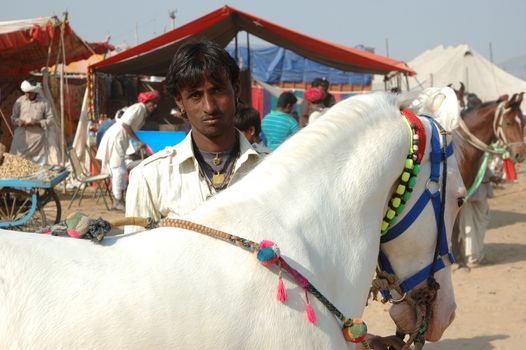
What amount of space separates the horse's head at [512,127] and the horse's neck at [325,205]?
6.02m

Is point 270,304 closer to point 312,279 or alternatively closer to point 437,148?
point 312,279

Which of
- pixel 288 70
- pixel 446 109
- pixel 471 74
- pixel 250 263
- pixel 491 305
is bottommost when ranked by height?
pixel 471 74

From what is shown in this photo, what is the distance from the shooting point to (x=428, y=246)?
2018 mm

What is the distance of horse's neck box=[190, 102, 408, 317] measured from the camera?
1650 millimetres

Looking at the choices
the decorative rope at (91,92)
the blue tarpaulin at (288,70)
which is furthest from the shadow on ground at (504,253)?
the blue tarpaulin at (288,70)

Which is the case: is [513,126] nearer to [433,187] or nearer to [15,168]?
[433,187]

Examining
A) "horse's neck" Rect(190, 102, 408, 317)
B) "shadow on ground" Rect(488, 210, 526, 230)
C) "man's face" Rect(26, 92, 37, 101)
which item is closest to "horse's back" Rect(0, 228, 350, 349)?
"horse's neck" Rect(190, 102, 408, 317)

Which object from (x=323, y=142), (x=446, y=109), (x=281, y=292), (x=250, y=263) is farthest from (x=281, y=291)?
(x=446, y=109)

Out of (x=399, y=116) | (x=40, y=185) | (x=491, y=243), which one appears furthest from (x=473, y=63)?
(x=399, y=116)

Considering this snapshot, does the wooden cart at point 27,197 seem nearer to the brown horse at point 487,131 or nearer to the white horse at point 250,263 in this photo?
the brown horse at point 487,131

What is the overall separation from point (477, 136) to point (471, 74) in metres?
21.5

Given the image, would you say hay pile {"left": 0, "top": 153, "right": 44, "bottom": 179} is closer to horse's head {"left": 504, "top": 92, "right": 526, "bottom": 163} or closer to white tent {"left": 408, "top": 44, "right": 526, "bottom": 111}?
horse's head {"left": 504, "top": 92, "right": 526, "bottom": 163}

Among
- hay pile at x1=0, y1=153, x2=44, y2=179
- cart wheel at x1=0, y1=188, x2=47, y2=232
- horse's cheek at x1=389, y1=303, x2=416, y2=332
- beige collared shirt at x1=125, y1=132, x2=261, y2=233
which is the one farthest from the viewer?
hay pile at x1=0, y1=153, x2=44, y2=179

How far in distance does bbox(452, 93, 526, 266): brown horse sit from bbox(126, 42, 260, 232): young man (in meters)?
5.16
